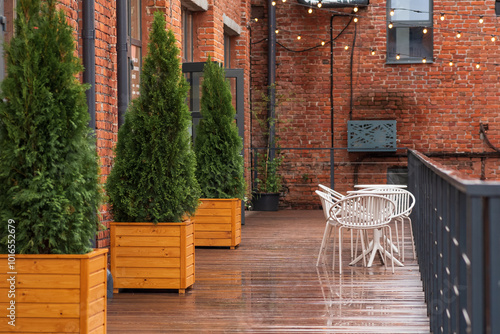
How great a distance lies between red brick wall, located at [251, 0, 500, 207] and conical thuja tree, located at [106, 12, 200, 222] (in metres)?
6.95

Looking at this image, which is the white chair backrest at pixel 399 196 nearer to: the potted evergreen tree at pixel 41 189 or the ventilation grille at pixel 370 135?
the potted evergreen tree at pixel 41 189

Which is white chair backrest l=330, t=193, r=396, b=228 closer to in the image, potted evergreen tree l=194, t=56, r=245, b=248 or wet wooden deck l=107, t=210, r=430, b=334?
wet wooden deck l=107, t=210, r=430, b=334

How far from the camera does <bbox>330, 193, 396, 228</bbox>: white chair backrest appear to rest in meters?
5.76

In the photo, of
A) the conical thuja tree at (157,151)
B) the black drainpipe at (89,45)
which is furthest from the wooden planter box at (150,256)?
the black drainpipe at (89,45)

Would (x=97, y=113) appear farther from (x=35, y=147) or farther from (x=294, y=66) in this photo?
(x=294, y=66)

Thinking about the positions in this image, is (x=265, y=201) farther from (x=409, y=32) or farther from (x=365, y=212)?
(x=365, y=212)

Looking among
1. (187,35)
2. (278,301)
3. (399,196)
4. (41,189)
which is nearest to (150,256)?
(278,301)

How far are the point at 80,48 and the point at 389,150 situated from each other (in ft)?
23.6

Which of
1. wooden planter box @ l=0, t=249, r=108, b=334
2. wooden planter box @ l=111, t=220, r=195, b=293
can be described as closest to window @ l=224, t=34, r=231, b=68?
wooden planter box @ l=111, t=220, r=195, b=293

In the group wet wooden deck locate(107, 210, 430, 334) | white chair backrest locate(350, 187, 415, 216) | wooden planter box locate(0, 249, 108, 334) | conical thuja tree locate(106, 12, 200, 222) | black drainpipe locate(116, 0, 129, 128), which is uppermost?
black drainpipe locate(116, 0, 129, 128)

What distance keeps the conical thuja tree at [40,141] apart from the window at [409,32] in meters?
9.08

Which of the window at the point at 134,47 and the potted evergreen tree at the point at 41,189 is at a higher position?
the window at the point at 134,47

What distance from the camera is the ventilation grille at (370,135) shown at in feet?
38.4

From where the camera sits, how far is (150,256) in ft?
16.6
